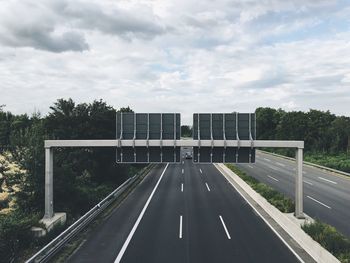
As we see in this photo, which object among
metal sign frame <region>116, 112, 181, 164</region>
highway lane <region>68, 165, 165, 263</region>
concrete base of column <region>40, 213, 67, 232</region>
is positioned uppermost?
metal sign frame <region>116, 112, 181, 164</region>

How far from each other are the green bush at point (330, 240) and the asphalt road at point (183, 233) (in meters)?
1.56

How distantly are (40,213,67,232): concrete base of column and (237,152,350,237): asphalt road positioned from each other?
17688 millimetres

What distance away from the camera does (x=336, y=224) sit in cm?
2230

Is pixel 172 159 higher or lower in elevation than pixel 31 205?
higher

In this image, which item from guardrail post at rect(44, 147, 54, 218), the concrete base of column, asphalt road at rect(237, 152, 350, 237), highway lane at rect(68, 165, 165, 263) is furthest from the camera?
asphalt road at rect(237, 152, 350, 237)

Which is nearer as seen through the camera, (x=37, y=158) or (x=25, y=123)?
(x=37, y=158)

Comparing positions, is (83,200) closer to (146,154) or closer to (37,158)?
(37,158)

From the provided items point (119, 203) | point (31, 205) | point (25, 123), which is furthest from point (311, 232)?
point (25, 123)

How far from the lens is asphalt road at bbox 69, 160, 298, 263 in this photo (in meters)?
16.2

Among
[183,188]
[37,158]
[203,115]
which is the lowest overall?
[183,188]

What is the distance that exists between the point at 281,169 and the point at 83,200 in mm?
37619

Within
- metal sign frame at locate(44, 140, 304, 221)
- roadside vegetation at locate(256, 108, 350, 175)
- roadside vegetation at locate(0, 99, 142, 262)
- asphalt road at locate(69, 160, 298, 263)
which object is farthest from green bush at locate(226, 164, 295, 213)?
roadside vegetation at locate(256, 108, 350, 175)

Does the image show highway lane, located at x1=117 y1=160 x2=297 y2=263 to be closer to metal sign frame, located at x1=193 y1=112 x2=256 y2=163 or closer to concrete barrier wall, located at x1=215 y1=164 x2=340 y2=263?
concrete barrier wall, located at x1=215 y1=164 x2=340 y2=263

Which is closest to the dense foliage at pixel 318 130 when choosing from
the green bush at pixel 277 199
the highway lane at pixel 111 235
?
the green bush at pixel 277 199
